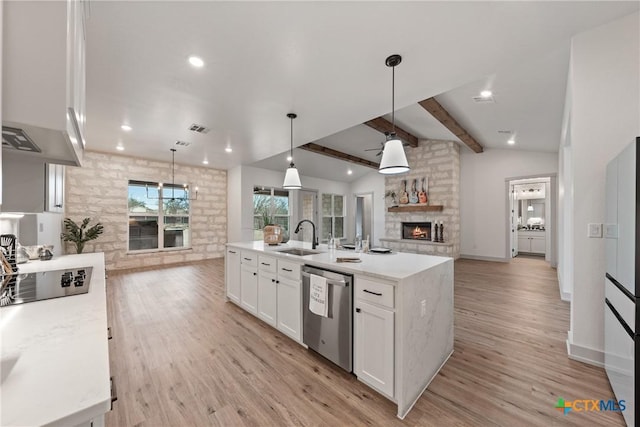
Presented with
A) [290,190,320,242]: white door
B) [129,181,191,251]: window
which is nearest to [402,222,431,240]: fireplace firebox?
[290,190,320,242]: white door

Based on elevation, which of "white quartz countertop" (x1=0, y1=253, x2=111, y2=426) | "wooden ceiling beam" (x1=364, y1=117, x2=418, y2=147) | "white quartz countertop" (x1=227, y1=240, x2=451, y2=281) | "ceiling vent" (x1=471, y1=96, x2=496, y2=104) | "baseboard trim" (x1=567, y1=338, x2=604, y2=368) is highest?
"wooden ceiling beam" (x1=364, y1=117, x2=418, y2=147)

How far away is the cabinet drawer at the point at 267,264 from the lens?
274cm

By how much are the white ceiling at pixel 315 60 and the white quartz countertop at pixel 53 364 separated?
195 centimetres

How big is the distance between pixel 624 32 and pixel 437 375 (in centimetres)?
303

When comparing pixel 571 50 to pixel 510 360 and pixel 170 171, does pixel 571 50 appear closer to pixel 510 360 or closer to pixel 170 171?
pixel 510 360

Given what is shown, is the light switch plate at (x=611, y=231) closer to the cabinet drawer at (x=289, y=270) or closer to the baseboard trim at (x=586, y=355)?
the baseboard trim at (x=586, y=355)

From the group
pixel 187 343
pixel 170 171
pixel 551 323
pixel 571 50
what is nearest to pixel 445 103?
pixel 571 50

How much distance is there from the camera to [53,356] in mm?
792

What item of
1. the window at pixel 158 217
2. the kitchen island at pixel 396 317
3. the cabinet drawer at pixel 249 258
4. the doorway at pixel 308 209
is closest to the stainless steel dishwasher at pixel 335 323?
the kitchen island at pixel 396 317

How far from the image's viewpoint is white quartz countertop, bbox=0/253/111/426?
22.6 inches

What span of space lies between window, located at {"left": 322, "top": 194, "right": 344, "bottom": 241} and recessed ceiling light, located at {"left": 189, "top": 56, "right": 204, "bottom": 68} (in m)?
7.32

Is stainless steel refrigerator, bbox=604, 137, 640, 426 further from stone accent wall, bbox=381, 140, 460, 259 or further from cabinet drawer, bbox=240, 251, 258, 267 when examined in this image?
stone accent wall, bbox=381, 140, 460, 259

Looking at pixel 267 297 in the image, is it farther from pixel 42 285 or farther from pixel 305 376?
pixel 42 285

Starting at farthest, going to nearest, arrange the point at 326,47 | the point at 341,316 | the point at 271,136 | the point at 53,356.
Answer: the point at 271,136, the point at 326,47, the point at 341,316, the point at 53,356
